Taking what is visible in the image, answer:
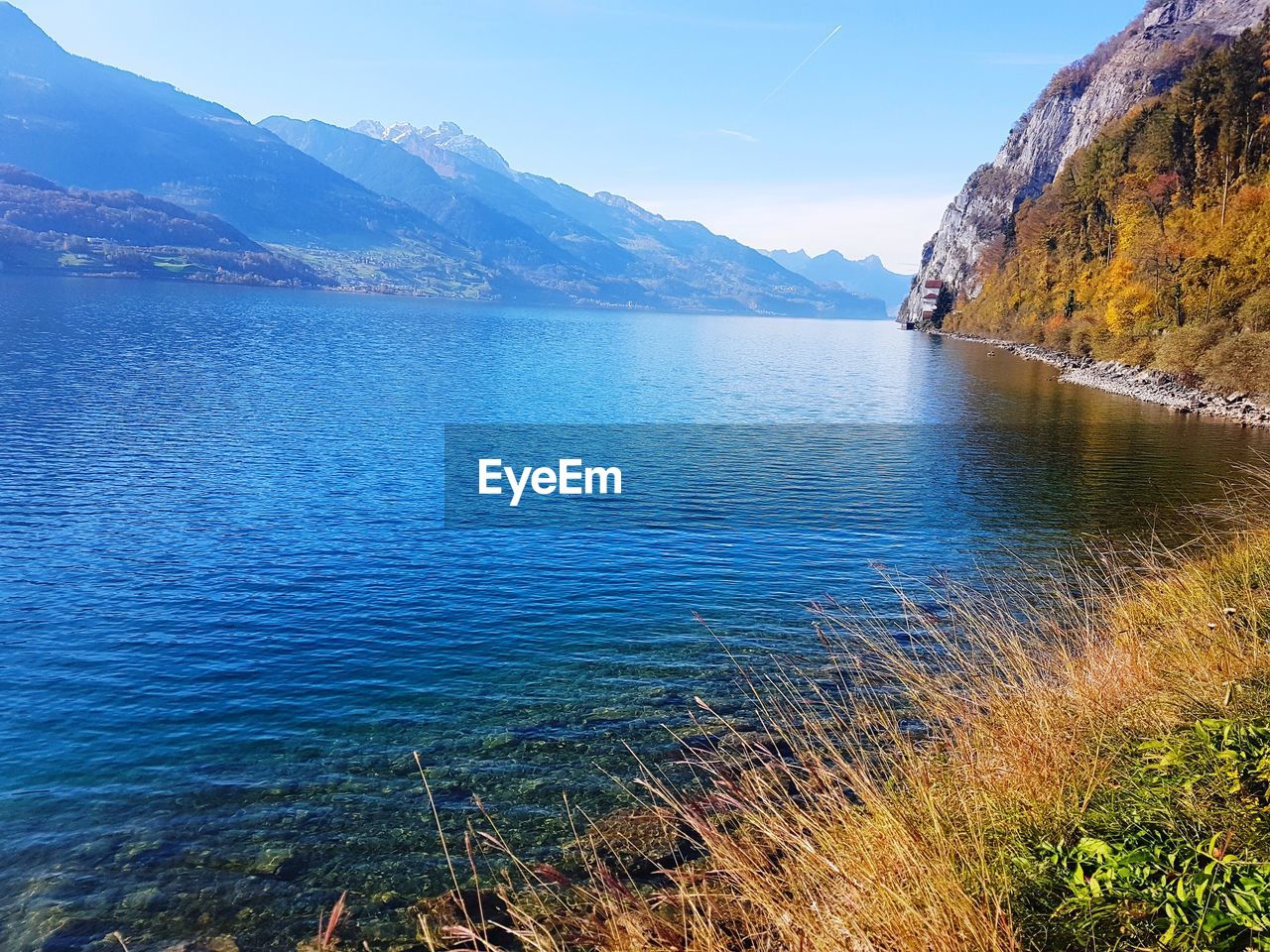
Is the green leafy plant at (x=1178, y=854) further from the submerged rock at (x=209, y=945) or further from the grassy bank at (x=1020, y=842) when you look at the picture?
the submerged rock at (x=209, y=945)

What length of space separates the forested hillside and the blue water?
16.9 metres

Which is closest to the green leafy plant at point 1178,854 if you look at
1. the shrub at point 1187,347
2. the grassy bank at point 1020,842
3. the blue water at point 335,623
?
the grassy bank at point 1020,842

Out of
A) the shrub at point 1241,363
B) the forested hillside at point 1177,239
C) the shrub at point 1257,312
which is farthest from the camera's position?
the forested hillside at point 1177,239

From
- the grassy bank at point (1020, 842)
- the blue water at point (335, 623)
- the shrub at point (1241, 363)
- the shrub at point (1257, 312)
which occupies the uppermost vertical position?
the shrub at point (1257, 312)

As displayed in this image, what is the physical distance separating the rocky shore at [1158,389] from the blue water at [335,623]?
128 inches

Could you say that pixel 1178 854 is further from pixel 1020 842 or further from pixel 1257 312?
pixel 1257 312

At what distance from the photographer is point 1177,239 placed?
82250 millimetres

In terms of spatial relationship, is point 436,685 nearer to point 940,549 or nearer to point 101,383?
point 940,549

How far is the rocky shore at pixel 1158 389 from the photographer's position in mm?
54094

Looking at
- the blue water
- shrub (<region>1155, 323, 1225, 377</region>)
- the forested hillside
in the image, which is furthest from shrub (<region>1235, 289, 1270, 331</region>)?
the blue water

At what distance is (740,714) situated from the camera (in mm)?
15797

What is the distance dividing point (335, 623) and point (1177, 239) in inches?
3713

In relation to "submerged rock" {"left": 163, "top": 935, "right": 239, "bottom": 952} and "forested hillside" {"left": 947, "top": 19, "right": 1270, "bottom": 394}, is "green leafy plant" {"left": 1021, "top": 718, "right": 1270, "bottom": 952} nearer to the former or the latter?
"submerged rock" {"left": 163, "top": 935, "right": 239, "bottom": 952}

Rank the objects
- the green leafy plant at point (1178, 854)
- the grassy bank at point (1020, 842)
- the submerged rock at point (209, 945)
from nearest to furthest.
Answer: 1. the green leafy plant at point (1178, 854)
2. the grassy bank at point (1020, 842)
3. the submerged rock at point (209, 945)
